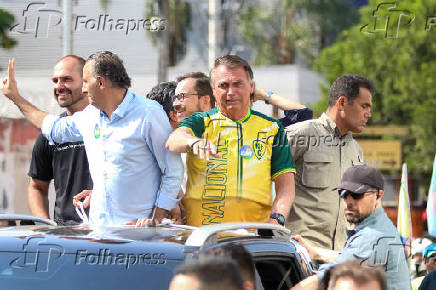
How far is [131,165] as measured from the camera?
4.76 metres

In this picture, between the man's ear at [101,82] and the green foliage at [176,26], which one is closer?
the man's ear at [101,82]

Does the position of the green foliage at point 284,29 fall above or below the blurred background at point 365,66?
above

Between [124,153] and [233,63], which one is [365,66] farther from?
[124,153]

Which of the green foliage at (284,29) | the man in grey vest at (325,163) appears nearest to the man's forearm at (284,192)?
the man in grey vest at (325,163)

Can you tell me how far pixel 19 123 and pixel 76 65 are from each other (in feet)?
22.3

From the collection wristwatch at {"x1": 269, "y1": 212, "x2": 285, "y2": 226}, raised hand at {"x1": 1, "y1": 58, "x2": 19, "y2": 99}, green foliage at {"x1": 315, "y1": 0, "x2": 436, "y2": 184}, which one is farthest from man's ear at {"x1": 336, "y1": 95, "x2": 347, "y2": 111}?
green foliage at {"x1": 315, "y1": 0, "x2": 436, "y2": 184}

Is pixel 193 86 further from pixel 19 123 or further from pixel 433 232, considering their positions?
pixel 19 123

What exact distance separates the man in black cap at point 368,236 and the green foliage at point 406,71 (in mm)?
22785

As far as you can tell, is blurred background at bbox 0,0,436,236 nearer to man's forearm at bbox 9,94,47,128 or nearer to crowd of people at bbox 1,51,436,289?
man's forearm at bbox 9,94,47,128

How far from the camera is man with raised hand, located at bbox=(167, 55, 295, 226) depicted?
4.84 m

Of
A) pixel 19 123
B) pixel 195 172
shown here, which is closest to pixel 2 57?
pixel 19 123

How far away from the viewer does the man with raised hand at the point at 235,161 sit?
191 inches

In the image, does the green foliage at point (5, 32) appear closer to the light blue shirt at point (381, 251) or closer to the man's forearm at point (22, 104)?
the man's forearm at point (22, 104)

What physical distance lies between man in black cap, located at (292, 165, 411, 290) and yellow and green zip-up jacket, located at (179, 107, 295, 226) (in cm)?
50
